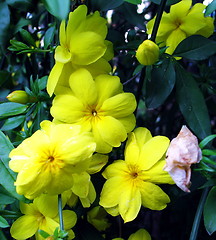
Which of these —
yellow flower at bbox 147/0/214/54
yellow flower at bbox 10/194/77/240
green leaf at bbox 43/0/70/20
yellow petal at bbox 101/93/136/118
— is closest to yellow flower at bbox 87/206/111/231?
yellow flower at bbox 10/194/77/240

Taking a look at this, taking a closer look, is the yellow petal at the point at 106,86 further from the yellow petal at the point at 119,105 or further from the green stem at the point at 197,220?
the green stem at the point at 197,220

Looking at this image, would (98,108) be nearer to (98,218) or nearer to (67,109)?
(67,109)

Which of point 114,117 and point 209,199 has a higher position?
point 114,117

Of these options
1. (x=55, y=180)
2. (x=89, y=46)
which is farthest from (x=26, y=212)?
(x=89, y=46)

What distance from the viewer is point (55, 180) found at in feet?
1.90

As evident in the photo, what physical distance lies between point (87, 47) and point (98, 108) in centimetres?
11

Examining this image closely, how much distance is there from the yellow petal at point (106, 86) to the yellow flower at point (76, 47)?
0.12ft

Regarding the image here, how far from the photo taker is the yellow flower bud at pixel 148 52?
66 centimetres

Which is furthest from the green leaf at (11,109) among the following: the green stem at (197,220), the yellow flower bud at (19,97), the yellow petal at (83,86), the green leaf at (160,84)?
the green stem at (197,220)

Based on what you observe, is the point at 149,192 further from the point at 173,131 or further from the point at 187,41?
the point at 173,131

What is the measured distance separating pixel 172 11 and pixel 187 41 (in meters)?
0.09

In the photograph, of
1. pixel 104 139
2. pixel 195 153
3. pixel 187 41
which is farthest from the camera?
pixel 187 41

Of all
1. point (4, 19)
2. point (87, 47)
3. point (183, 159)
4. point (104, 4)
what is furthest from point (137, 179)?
point (4, 19)

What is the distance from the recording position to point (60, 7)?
0.49m
